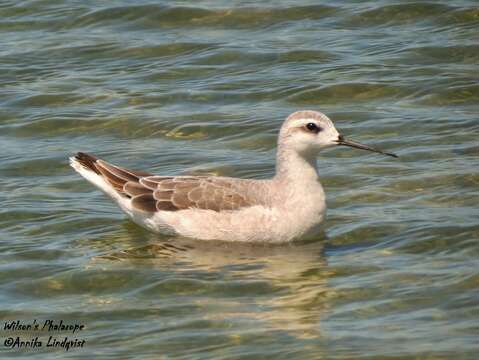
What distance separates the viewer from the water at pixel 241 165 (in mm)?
11641

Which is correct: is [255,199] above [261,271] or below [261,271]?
above

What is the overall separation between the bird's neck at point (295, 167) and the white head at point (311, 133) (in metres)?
0.08

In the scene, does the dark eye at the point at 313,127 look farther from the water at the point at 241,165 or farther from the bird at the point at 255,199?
the water at the point at 241,165

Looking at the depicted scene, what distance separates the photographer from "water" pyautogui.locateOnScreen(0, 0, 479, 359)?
11.6 metres

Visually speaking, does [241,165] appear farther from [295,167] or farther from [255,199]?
[255,199]

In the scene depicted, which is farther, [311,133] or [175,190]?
[175,190]

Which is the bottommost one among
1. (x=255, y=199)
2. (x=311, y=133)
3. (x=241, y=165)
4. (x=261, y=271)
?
(x=261, y=271)

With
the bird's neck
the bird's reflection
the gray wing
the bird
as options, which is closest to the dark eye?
the bird

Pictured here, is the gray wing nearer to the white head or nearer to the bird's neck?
the bird's neck

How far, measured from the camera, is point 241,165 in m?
16.3

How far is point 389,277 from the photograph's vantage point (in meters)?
12.6

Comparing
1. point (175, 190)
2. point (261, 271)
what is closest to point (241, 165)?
point (175, 190)

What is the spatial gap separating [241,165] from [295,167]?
6.38ft

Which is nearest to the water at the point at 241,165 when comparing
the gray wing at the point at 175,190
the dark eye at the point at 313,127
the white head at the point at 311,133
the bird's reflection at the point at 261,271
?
the bird's reflection at the point at 261,271
